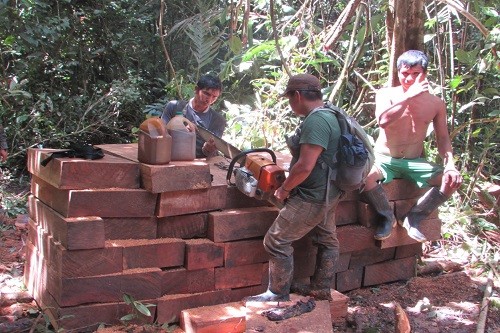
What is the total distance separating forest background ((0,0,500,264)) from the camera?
6445 mm

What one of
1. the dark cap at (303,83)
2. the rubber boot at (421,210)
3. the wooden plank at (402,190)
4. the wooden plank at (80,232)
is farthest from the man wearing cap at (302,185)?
the wooden plank at (80,232)

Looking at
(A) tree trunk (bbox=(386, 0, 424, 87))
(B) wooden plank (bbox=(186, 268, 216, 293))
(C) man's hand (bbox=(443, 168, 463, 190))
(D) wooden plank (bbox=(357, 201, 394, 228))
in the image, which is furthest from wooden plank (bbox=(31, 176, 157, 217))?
(A) tree trunk (bbox=(386, 0, 424, 87))

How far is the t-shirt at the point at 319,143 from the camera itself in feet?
11.9

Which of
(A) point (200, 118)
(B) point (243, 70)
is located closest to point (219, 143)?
(A) point (200, 118)

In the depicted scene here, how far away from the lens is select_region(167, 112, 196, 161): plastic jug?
13.2ft

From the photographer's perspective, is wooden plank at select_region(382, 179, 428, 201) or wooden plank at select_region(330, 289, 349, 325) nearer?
wooden plank at select_region(330, 289, 349, 325)

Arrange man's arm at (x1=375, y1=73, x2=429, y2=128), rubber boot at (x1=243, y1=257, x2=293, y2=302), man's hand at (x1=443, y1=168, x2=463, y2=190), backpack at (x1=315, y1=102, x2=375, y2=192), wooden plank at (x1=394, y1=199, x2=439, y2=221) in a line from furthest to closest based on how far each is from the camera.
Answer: wooden plank at (x1=394, y1=199, x2=439, y2=221) < man's arm at (x1=375, y1=73, x2=429, y2=128) < man's hand at (x1=443, y1=168, x2=463, y2=190) < rubber boot at (x1=243, y1=257, x2=293, y2=302) < backpack at (x1=315, y1=102, x2=375, y2=192)

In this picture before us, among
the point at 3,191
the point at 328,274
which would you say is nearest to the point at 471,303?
the point at 328,274

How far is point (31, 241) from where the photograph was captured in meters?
4.51

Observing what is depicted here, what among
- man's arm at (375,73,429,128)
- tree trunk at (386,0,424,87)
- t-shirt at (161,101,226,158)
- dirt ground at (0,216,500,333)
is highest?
tree trunk at (386,0,424,87)

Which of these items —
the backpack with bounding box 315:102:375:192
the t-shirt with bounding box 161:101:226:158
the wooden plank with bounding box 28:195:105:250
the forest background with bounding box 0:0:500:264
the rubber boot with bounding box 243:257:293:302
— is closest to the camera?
the wooden plank with bounding box 28:195:105:250

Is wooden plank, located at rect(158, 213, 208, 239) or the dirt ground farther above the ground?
wooden plank, located at rect(158, 213, 208, 239)

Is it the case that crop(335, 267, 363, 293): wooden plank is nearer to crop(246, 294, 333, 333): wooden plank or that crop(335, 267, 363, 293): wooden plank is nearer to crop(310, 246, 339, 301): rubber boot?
crop(310, 246, 339, 301): rubber boot

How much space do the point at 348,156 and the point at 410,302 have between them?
1734 mm
